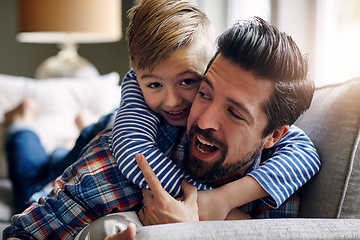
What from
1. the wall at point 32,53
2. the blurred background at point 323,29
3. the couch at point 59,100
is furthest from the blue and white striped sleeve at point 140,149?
the wall at point 32,53

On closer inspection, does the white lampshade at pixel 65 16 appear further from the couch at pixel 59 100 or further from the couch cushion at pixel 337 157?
the couch cushion at pixel 337 157

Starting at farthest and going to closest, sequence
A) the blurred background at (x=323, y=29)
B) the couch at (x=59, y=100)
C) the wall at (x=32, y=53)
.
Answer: the wall at (x=32, y=53) → the couch at (x=59, y=100) → the blurred background at (x=323, y=29)

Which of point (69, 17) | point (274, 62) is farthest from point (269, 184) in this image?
point (69, 17)

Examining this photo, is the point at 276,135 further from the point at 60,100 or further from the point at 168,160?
the point at 60,100

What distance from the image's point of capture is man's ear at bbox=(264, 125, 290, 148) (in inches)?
36.0

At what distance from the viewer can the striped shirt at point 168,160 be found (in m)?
0.89

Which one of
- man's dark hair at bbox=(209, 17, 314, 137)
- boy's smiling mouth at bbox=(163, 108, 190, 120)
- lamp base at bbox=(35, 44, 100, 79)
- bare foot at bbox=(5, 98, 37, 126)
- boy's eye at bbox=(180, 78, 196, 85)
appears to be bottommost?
lamp base at bbox=(35, 44, 100, 79)

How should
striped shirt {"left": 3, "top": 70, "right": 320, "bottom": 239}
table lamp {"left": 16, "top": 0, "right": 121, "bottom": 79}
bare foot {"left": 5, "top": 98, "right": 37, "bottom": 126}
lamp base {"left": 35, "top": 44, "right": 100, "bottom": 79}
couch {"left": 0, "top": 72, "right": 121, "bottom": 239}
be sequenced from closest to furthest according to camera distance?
striped shirt {"left": 3, "top": 70, "right": 320, "bottom": 239}
bare foot {"left": 5, "top": 98, "right": 37, "bottom": 126}
couch {"left": 0, "top": 72, "right": 121, "bottom": 239}
table lamp {"left": 16, "top": 0, "right": 121, "bottom": 79}
lamp base {"left": 35, "top": 44, "right": 100, "bottom": 79}

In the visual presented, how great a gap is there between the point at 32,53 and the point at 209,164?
12.1 ft

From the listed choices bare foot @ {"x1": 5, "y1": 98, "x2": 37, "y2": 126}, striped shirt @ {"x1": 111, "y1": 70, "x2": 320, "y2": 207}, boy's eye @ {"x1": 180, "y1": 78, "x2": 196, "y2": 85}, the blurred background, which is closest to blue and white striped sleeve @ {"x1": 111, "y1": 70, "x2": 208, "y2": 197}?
striped shirt @ {"x1": 111, "y1": 70, "x2": 320, "y2": 207}

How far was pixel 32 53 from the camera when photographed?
418 centimetres

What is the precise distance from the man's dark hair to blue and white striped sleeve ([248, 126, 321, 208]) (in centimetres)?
8

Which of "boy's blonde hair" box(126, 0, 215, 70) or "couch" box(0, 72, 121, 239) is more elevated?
"boy's blonde hair" box(126, 0, 215, 70)

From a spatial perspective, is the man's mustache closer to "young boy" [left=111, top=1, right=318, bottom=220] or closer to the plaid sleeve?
"young boy" [left=111, top=1, right=318, bottom=220]
